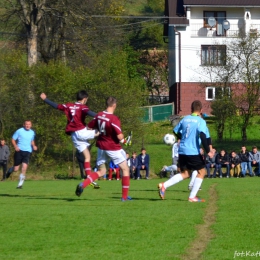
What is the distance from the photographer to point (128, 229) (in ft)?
28.3

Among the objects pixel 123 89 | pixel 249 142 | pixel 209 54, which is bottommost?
pixel 249 142

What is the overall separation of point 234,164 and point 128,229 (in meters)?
20.9

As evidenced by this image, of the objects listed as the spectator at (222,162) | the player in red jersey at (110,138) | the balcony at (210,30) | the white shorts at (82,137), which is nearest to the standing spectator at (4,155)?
the spectator at (222,162)

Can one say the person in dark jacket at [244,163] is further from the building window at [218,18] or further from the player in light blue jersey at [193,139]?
the building window at [218,18]

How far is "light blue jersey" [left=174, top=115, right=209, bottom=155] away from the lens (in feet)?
39.5

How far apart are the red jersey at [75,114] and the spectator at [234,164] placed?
54.7 ft

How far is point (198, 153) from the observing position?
39.7ft

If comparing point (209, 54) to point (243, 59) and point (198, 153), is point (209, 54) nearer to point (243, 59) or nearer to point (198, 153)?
point (243, 59)

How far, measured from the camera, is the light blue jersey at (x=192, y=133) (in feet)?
39.5

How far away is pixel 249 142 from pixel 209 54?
43.3ft

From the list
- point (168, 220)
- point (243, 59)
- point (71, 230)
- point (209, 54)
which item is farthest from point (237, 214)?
point (209, 54)

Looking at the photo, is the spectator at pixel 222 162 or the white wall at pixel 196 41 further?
the white wall at pixel 196 41

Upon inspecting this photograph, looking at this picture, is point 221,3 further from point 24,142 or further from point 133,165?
point 24,142

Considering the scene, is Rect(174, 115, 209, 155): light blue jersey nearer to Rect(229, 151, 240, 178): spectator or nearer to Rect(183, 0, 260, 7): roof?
Rect(229, 151, 240, 178): spectator
